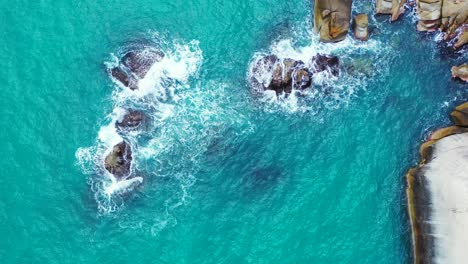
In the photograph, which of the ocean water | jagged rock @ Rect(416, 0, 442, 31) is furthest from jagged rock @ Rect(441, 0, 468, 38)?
the ocean water

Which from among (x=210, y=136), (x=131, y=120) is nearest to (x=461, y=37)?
(x=210, y=136)

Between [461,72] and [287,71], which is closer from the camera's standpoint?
[287,71]

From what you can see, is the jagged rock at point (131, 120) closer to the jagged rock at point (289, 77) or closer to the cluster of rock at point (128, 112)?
the cluster of rock at point (128, 112)

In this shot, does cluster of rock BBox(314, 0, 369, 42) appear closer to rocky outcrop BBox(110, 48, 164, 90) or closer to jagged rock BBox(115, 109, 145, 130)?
rocky outcrop BBox(110, 48, 164, 90)

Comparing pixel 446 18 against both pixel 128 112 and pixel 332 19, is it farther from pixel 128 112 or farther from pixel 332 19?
pixel 128 112

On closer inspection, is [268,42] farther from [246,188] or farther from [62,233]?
[62,233]

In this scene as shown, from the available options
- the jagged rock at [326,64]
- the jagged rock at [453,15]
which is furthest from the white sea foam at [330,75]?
the jagged rock at [453,15]
